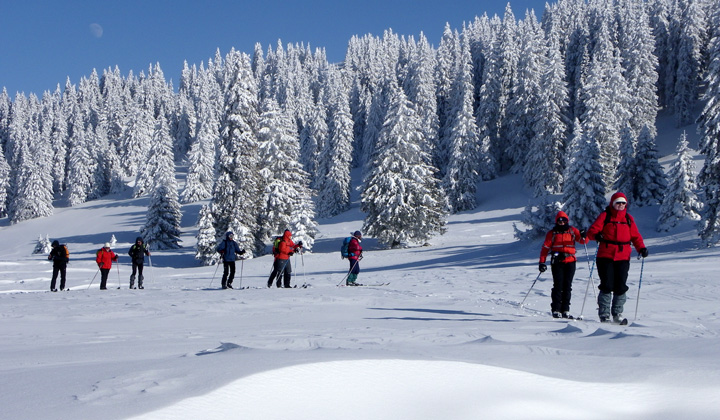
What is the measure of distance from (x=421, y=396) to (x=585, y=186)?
96.5ft

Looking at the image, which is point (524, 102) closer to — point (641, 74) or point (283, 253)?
point (641, 74)

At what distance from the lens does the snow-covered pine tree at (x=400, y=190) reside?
1313 inches

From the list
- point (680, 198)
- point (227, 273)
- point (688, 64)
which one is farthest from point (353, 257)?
point (688, 64)

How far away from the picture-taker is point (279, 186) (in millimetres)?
34625

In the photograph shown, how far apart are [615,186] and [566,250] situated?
33461 mm

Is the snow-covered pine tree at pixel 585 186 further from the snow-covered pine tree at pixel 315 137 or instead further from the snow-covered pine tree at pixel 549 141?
the snow-covered pine tree at pixel 315 137

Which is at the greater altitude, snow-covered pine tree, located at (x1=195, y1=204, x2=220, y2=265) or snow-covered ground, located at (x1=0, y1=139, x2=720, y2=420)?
snow-covered pine tree, located at (x1=195, y1=204, x2=220, y2=265)

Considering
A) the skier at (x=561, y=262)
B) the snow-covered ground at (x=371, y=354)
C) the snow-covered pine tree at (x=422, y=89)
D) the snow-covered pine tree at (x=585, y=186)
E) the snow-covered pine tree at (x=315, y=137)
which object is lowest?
the snow-covered ground at (x=371, y=354)

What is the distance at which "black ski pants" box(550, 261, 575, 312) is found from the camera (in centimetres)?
848

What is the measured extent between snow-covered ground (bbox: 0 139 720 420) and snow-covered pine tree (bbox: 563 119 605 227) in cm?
1447

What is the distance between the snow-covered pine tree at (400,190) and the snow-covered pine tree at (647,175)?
13.1m

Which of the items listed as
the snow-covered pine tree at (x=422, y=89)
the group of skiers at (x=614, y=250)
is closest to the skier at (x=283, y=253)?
the group of skiers at (x=614, y=250)

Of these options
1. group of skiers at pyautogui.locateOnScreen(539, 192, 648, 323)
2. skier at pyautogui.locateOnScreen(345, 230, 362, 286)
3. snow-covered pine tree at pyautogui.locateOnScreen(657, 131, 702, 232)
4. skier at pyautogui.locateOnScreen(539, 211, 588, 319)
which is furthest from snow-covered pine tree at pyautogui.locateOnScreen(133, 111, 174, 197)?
group of skiers at pyautogui.locateOnScreen(539, 192, 648, 323)

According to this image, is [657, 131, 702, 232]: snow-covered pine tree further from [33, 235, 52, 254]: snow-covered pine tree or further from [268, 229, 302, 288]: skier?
[33, 235, 52, 254]: snow-covered pine tree
